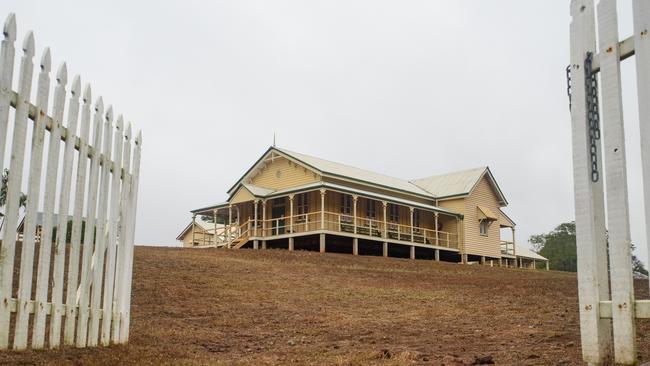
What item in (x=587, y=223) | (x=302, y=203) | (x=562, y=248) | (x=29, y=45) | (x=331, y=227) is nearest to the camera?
(x=587, y=223)

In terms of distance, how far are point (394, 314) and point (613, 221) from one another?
760 centimetres

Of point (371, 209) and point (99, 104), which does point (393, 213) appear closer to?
point (371, 209)

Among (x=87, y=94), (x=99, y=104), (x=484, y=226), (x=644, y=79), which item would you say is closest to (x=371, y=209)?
(x=484, y=226)

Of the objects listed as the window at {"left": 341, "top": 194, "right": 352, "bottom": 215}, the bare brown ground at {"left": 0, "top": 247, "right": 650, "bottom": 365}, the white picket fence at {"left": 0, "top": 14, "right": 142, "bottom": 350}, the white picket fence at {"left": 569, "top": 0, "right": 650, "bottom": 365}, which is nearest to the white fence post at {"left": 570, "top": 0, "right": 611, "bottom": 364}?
the white picket fence at {"left": 569, "top": 0, "right": 650, "bottom": 365}

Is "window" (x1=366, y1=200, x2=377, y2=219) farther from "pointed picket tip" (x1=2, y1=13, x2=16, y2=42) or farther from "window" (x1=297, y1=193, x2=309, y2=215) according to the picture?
"pointed picket tip" (x1=2, y1=13, x2=16, y2=42)

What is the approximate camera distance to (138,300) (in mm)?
11984

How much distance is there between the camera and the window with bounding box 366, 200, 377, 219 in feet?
112

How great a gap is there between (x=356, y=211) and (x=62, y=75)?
2811 centimetres

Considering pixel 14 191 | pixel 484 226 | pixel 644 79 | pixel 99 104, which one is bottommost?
pixel 14 191

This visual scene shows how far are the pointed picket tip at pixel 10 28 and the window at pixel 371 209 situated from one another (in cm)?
2993

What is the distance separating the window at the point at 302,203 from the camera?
3266 centimetres

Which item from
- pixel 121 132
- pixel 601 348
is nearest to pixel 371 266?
pixel 121 132

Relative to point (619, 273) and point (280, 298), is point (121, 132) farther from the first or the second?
point (280, 298)

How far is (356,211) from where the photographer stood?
33.1m
